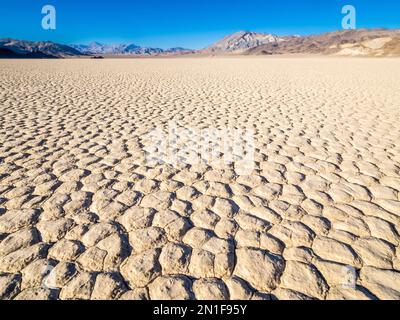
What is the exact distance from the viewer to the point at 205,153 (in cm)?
370

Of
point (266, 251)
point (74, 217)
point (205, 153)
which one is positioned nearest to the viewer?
point (266, 251)

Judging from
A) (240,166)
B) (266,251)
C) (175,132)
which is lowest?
(266,251)

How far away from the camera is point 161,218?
227cm

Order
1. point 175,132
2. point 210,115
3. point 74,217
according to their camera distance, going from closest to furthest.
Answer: point 74,217 < point 175,132 < point 210,115

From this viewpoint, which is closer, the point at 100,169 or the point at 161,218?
the point at 161,218

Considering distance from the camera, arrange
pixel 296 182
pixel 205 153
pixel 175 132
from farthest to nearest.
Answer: pixel 175 132
pixel 205 153
pixel 296 182
